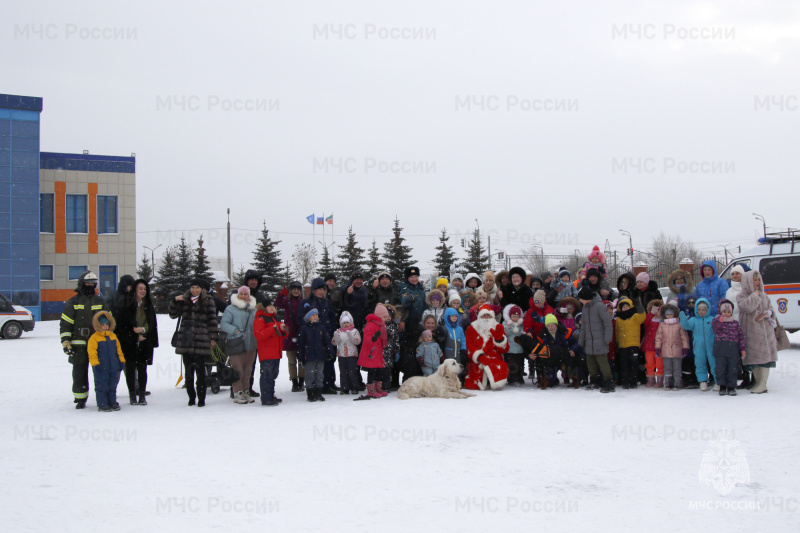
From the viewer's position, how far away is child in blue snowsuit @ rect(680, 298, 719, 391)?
1008 centimetres

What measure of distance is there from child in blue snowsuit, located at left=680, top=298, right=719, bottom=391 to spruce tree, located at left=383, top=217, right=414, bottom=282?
3579 cm

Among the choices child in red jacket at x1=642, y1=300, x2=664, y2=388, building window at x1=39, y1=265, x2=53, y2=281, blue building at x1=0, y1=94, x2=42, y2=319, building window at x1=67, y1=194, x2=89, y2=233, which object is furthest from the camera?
building window at x1=67, y1=194, x2=89, y2=233

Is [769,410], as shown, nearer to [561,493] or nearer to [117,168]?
[561,493]

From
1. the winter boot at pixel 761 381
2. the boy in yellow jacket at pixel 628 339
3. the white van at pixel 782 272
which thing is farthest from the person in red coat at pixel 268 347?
the white van at pixel 782 272

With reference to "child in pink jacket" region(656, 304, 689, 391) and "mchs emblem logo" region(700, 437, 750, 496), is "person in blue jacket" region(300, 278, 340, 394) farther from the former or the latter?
"mchs emblem logo" region(700, 437, 750, 496)

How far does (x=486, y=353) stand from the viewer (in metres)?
10.9

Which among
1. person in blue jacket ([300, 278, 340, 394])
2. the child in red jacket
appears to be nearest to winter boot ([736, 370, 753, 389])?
the child in red jacket

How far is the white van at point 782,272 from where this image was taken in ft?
53.3

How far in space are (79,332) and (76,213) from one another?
40.4 metres

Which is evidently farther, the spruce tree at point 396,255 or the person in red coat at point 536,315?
the spruce tree at point 396,255

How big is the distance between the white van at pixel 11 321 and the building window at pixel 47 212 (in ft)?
73.3

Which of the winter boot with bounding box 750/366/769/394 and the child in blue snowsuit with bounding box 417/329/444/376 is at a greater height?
the child in blue snowsuit with bounding box 417/329/444/376

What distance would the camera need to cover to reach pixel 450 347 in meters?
11.0

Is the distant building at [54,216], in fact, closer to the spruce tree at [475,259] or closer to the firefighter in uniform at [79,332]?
the spruce tree at [475,259]
